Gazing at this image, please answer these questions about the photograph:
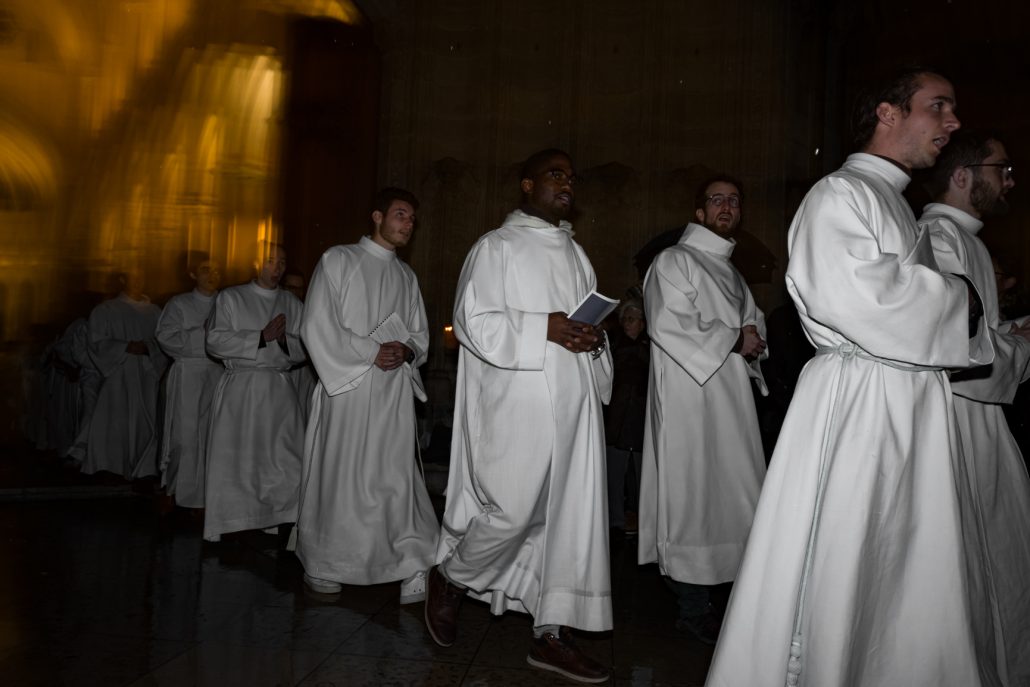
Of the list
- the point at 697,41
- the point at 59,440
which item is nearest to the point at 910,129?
the point at 697,41

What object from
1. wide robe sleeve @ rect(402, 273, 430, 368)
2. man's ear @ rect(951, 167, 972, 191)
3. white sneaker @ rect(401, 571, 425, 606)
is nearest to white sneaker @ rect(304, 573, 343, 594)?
white sneaker @ rect(401, 571, 425, 606)

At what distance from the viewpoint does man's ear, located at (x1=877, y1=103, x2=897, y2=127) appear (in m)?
3.26

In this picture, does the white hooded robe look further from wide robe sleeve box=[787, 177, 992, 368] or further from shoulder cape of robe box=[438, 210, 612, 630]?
wide robe sleeve box=[787, 177, 992, 368]

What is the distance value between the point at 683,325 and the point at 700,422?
0.53m

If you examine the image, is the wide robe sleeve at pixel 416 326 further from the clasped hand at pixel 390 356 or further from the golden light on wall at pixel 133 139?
the golden light on wall at pixel 133 139

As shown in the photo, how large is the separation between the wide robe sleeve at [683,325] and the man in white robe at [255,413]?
2.96 m

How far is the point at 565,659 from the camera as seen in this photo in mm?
3846

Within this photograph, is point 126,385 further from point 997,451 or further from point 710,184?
point 997,451

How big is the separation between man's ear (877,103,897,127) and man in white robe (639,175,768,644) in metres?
1.76

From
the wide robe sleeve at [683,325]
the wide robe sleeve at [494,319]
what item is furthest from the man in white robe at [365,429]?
the wide robe sleeve at [683,325]

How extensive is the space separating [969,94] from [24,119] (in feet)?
32.3

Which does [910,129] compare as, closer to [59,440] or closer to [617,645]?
[617,645]

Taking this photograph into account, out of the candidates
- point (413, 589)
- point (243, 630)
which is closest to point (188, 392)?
point (413, 589)

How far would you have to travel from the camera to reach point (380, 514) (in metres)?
5.25
